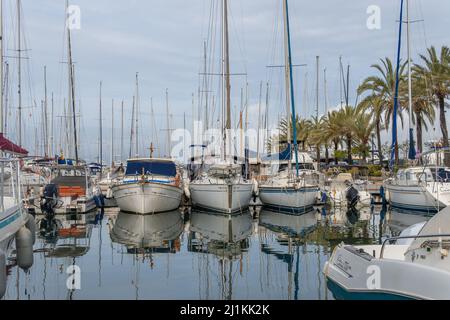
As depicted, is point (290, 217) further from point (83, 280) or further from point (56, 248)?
point (83, 280)

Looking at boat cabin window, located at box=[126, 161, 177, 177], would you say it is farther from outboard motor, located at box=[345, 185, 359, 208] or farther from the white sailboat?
the white sailboat

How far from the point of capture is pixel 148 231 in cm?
2148

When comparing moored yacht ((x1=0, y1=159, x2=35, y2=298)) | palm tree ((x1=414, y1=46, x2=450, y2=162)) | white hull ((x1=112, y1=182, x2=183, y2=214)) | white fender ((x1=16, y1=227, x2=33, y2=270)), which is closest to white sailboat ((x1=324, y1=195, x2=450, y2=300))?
moored yacht ((x1=0, y1=159, x2=35, y2=298))

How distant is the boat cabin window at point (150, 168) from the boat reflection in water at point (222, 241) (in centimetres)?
285

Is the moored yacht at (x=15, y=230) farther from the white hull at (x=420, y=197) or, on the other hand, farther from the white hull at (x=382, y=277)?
the white hull at (x=420, y=197)

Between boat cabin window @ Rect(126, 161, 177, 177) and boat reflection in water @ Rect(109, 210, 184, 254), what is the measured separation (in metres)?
2.40

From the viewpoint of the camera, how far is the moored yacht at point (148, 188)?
2731 centimetres

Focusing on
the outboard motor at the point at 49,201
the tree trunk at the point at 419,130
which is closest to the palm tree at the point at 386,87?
the tree trunk at the point at 419,130

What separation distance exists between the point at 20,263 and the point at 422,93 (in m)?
32.5

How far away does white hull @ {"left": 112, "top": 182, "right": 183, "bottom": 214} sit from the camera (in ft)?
89.5

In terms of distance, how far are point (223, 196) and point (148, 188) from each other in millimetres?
4031

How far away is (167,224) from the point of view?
945 inches

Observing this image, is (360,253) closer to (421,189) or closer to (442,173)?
(421,189)

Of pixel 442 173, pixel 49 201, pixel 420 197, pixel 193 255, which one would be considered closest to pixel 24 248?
pixel 193 255
